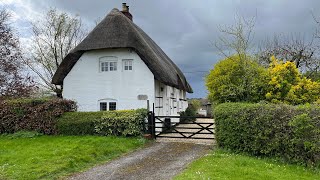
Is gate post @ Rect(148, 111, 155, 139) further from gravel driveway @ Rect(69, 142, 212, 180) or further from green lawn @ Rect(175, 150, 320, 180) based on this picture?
green lawn @ Rect(175, 150, 320, 180)

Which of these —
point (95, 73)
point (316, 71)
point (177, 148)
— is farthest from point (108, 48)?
point (316, 71)

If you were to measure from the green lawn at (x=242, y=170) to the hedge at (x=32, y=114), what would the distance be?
33.0 feet

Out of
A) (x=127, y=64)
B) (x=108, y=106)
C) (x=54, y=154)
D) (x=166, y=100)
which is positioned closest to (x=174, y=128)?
(x=108, y=106)

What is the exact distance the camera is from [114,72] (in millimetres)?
20984

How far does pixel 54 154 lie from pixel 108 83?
30.4 ft

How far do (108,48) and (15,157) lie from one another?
1018 cm

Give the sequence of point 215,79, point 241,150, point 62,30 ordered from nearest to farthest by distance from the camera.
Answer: point 241,150 → point 215,79 → point 62,30

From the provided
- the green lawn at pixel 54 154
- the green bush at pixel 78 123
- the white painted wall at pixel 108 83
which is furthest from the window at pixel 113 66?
the green lawn at pixel 54 154

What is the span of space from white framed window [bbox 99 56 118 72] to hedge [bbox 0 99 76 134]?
3.35 meters

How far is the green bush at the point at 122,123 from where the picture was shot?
→ 16734 millimetres

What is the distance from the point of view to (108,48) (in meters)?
20.6

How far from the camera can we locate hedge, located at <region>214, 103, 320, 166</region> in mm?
11227

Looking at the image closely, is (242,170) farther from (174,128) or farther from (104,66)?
(104,66)

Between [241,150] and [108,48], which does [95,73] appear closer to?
[108,48]
